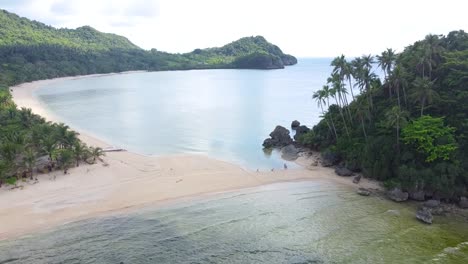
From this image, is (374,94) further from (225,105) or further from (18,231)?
(225,105)

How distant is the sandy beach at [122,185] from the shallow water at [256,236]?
313 cm

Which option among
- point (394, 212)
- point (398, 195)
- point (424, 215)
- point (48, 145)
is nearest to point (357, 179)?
point (398, 195)

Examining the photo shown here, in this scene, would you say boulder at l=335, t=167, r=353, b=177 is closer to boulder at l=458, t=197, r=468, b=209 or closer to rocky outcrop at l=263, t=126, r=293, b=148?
boulder at l=458, t=197, r=468, b=209

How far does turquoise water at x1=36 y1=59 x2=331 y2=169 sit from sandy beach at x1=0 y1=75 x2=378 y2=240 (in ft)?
21.4

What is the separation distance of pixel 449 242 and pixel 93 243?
115 ft

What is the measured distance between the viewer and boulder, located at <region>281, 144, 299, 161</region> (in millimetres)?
64650

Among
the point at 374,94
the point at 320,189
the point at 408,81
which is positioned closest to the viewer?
the point at 320,189

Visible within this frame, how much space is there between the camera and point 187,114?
106938mm

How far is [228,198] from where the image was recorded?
1845 inches

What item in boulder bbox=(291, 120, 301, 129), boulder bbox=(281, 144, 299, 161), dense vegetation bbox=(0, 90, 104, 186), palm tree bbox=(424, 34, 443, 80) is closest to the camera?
dense vegetation bbox=(0, 90, 104, 186)

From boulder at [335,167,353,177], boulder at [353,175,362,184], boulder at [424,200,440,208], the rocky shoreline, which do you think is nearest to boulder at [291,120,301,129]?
the rocky shoreline

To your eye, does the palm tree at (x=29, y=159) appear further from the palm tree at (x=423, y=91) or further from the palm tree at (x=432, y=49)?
the palm tree at (x=432, y=49)

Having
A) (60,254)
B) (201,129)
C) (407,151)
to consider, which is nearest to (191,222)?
(60,254)

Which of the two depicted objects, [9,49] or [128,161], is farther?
[9,49]
